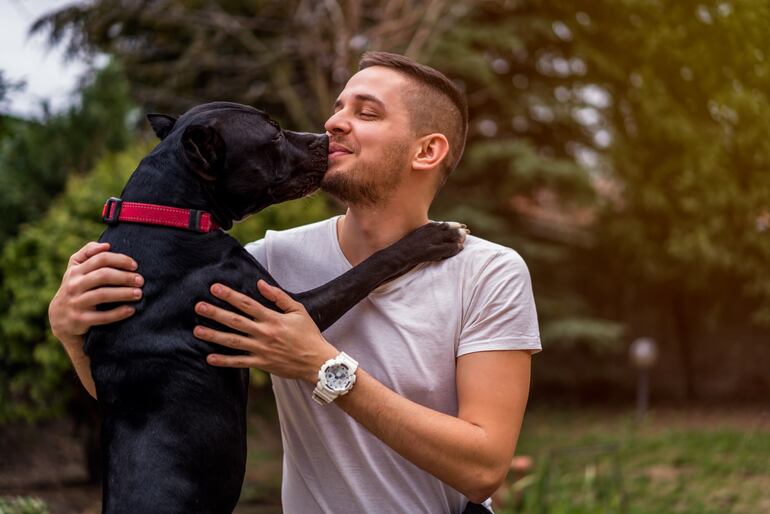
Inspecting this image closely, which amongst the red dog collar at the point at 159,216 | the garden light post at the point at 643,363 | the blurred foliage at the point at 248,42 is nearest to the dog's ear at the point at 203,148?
the red dog collar at the point at 159,216

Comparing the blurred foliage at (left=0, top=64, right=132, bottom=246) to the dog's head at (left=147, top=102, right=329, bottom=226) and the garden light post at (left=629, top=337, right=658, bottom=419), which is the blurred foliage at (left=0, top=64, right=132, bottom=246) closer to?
the dog's head at (left=147, top=102, right=329, bottom=226)

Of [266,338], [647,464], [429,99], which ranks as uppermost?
[429,99]

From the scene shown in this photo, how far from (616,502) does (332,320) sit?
443cm

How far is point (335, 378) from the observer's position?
6.03ft

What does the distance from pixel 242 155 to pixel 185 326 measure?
48 centimetres

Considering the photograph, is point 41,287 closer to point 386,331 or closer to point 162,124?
point 162,124

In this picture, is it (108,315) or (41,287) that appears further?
(41,287)

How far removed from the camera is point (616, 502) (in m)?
5.88

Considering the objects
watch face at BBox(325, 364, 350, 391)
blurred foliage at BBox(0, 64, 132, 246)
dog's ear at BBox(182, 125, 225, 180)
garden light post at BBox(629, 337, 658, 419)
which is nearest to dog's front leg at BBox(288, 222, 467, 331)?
watch face at BBox(325, 364, 350, 391)

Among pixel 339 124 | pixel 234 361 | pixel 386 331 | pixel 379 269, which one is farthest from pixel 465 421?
pixel 339 124

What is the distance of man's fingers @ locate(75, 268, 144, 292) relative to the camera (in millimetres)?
1902

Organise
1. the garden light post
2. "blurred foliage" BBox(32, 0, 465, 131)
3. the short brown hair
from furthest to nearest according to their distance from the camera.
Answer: the garden light post < "blurred foliage" BBox(32, 0, 465, 131) < the short brown hair

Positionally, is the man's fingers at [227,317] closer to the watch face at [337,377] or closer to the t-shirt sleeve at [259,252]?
the watch face at [337,377]

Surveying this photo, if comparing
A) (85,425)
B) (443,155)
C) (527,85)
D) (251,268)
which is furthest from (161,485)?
(527,85)
